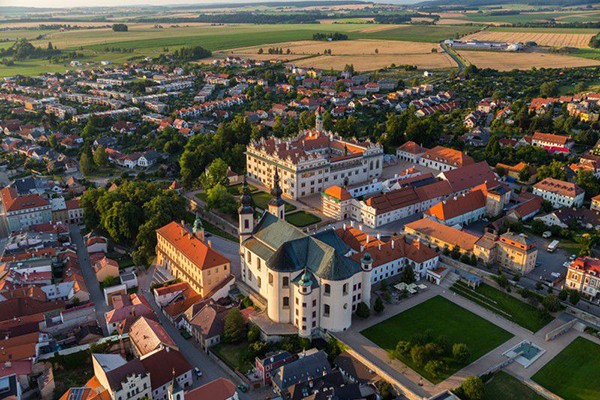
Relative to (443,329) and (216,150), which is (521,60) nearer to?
(216,150)

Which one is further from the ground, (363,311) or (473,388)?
(473,388)

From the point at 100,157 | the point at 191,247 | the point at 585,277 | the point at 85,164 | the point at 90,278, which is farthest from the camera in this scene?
the point at 100,157

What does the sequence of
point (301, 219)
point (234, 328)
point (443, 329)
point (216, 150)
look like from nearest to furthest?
point (234, 328) → point (443, 329) → point (301, 219) → point (216, 150)

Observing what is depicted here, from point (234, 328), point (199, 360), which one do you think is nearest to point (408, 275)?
point (234, 328)

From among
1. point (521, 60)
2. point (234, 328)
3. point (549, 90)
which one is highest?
point (521, 60)

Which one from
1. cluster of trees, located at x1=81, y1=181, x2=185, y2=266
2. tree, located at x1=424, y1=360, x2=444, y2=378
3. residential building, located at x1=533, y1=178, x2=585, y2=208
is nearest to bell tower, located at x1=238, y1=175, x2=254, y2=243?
cluster of trees, located at x1=81, y1=181, x2=185, y2=266
